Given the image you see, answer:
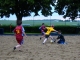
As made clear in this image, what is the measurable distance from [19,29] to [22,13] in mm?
38438

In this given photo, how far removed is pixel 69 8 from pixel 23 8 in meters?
8.69

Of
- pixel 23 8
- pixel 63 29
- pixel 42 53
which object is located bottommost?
pixel 63 29

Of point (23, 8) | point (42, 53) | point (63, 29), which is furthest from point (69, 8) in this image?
point (42, 53)

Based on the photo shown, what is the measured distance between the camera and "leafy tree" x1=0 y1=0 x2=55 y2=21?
5134 centimetres

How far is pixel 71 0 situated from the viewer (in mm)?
51250

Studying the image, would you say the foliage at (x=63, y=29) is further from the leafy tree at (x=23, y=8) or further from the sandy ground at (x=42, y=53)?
the sandy ground at (x=42, y=53)

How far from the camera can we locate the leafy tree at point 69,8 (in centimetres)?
5132

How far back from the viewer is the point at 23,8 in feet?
177

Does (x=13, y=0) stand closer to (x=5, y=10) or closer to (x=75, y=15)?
(x=5, y=10)

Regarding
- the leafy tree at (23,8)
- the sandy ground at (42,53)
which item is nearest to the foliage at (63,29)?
the leafy tree at (23,8)

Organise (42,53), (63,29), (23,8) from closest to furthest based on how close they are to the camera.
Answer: (42,53)
(63,29)
(23,8)

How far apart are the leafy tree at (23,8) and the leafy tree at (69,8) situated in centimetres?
185

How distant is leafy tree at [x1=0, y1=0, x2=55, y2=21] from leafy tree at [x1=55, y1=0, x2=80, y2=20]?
1846 mm

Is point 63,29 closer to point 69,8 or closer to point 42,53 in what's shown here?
point 69,8
